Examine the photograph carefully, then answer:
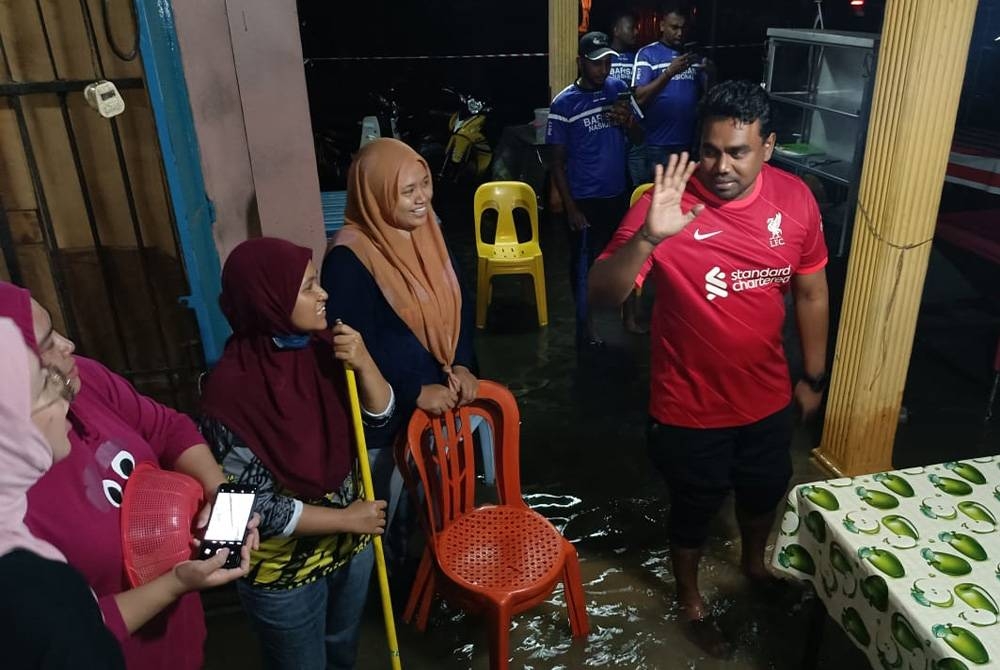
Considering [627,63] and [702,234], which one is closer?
[702,234]

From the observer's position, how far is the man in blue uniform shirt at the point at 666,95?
5.36 meters

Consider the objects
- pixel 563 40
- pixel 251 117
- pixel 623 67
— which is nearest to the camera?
pixel 251 117

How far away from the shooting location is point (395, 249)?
2.43 meters

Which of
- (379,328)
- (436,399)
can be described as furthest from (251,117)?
(436,399)

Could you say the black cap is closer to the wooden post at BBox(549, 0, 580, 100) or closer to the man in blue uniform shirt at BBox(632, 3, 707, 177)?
the man in blue uniform shirt at BBox(632, 3, 707, 177)

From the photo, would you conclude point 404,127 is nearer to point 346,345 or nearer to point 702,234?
point 702,234

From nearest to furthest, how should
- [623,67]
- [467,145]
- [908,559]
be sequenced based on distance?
[908,559] < [623,67] < [467,145]

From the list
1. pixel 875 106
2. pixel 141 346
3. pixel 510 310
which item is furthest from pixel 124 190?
pixel 510 310

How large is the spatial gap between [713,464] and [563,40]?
6.18m

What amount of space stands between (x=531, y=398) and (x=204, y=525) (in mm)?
2944

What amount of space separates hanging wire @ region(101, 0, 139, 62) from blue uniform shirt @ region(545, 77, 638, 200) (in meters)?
2.77

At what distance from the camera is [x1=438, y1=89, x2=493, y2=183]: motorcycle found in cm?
912

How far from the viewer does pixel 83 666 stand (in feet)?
3.56

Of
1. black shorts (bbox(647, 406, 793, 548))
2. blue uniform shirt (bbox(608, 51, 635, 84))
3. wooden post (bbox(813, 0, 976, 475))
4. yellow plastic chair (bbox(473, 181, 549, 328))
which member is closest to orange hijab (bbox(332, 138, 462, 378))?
black shorts (bbox(647, 406, 793, 548))
